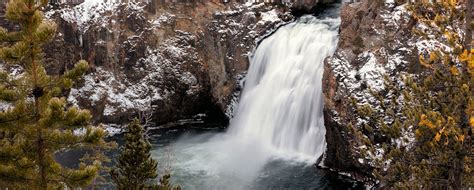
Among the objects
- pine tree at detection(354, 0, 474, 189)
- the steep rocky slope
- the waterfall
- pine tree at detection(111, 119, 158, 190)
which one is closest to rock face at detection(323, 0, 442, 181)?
the steep rocky slope

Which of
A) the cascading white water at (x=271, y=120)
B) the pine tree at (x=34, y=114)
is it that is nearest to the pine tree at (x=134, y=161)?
the pine tree at (x=34, y=114)

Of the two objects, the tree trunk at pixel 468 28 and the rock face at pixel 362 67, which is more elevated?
the tree trunk at pixel 468 28

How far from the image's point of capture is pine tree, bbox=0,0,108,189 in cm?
858

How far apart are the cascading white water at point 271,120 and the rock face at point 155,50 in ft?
5.73

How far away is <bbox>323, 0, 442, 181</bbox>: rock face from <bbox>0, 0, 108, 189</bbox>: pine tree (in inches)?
503

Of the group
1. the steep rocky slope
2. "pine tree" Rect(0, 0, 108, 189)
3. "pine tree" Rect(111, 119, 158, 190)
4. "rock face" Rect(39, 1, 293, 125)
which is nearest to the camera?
"pine tree" Rect(0, 0, 108, 189)

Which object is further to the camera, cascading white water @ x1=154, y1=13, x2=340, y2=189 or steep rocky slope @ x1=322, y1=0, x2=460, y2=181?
cascading white water @ x1=154, y1=13, x2=340, y2=189

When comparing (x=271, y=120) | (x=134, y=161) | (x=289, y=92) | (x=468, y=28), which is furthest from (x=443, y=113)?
(x=271, y=120)

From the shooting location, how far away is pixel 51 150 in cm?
946

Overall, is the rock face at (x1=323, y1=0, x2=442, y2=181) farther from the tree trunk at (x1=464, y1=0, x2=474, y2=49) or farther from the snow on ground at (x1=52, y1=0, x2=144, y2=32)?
the snow on ground at (x1=52, y1=0, x2=144, y2=32)

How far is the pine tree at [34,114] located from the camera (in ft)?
28.1

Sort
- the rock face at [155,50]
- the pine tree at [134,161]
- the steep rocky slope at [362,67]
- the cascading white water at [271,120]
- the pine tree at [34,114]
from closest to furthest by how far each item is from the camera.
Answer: the pine tree at [34,114]
the pine tree at [134,161]
the steep rocky slope at [362,67]
the cascading white water at [271,120]
the rock face at [155,50]

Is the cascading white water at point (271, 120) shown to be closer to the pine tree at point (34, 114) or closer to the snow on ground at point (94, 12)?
the snow on ground at point (94, 12)

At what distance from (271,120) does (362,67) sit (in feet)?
24.0
